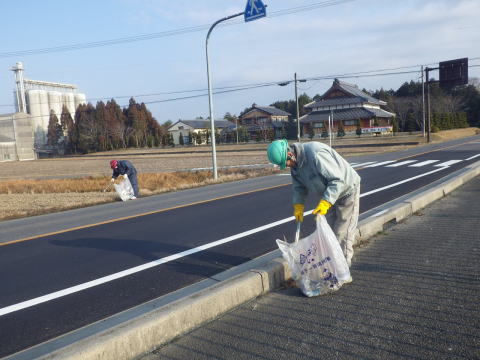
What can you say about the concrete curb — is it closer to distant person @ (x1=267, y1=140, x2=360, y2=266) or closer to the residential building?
distant person @ (x1=267, y1=140, x2=360, y2=266)

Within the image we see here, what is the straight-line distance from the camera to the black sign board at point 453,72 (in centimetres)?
3002

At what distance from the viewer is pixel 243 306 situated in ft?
13.7

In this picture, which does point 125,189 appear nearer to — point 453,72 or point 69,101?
point 453,72

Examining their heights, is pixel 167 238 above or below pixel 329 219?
below

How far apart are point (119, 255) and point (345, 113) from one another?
56.3 meters

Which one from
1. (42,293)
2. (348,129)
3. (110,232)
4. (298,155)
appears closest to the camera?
(298,155)

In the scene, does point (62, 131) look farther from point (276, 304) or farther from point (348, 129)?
point (276, 304)

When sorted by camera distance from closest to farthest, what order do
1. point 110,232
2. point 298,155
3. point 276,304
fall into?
point 276,304, point 298,155, point 110,232

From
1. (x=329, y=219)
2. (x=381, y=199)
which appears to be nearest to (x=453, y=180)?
(x=381, y=199)

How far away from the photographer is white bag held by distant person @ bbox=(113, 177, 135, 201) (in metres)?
12.8

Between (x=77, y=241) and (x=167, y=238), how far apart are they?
1.61m

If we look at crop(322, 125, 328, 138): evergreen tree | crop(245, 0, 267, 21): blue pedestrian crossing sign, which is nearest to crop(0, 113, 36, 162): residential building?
crop(322, 125, 328, 138): evergreen tree

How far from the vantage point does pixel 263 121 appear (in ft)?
249

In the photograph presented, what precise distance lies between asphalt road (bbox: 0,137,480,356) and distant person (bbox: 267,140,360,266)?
1.46m
